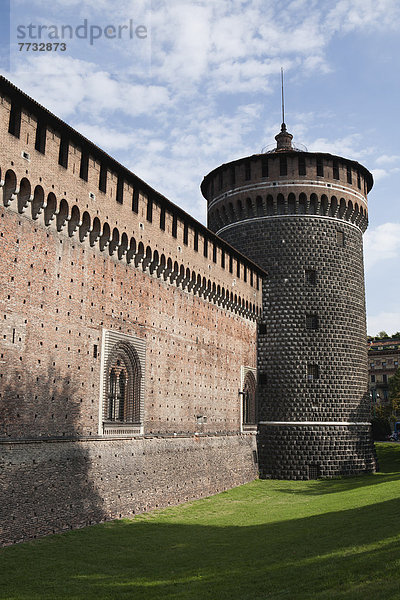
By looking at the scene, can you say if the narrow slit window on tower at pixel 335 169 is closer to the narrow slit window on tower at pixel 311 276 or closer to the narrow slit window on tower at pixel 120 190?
the narrow slit window on tower at pixel 311 276

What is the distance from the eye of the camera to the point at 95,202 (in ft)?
56.7

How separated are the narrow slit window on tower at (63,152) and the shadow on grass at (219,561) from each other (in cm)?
1007

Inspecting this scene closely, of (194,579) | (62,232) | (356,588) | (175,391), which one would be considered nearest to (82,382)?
(62,232)

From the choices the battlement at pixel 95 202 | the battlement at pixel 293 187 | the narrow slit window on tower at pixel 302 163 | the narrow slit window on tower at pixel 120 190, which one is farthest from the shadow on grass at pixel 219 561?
the narrow slit window on tower at pixel 302 163

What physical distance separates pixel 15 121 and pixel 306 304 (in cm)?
1852

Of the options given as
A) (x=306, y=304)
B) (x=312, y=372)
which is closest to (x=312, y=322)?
(x=306, y=304)

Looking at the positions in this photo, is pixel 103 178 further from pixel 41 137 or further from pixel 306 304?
pixel 306 304

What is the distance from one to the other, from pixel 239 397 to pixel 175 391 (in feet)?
20.5

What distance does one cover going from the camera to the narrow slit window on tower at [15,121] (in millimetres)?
14469

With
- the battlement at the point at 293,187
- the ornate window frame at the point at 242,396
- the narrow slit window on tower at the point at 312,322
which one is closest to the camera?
the ornate window frame at the point at 242,396

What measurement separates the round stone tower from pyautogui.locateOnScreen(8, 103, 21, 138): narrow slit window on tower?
58.0 feet

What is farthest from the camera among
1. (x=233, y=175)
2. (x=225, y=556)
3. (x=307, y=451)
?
(x=233, y=175)

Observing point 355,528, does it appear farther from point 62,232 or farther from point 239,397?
point 239,397

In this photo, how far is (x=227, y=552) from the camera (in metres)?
12.9
